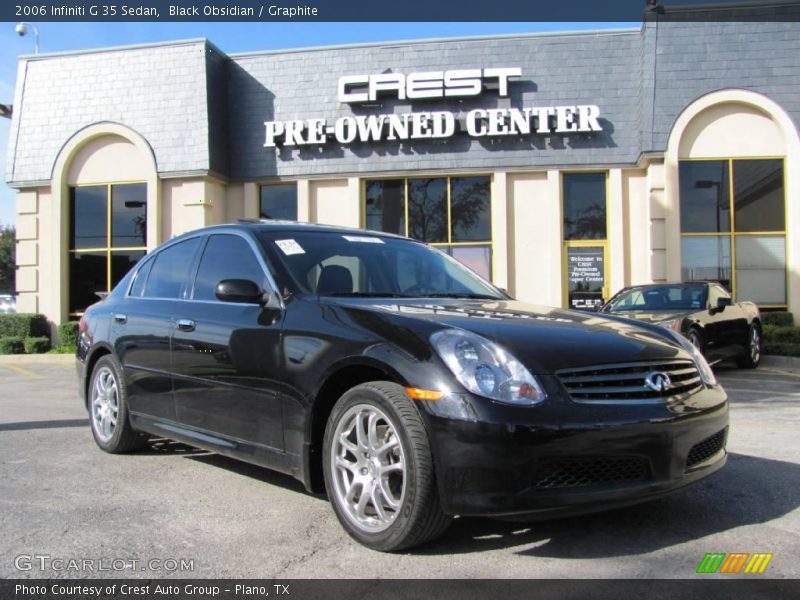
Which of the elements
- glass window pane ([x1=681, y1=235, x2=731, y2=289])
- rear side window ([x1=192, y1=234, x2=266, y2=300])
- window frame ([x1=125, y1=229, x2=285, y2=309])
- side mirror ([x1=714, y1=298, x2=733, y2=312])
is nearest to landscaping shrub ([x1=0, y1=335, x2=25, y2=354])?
window frame ([x1=125, y1=229, x2=285, y2=309])

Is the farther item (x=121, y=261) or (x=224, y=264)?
(x=121, y=261)

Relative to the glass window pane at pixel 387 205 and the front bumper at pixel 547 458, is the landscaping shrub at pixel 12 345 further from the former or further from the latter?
the front bumper at pixel 547 458

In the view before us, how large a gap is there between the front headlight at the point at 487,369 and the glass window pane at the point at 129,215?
14987 mm

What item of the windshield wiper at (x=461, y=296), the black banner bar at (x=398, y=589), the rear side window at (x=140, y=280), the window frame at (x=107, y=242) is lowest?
the black banner bar at (x=398, y=589)

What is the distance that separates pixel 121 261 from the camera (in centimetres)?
1692

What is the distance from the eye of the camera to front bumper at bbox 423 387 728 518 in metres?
2.93

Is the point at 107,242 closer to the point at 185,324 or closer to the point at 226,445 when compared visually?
the point at 185,324

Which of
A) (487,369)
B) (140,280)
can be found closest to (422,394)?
(487,369)

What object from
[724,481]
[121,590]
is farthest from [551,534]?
[121,590]

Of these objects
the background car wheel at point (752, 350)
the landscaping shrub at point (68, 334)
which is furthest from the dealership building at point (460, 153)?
the background car wheel at point (752, 350)

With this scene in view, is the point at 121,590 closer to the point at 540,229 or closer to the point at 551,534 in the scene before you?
the point at 551,534

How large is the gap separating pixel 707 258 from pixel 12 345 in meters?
15.1

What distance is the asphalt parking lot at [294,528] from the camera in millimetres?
3100

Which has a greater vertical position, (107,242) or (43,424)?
(107,242)
